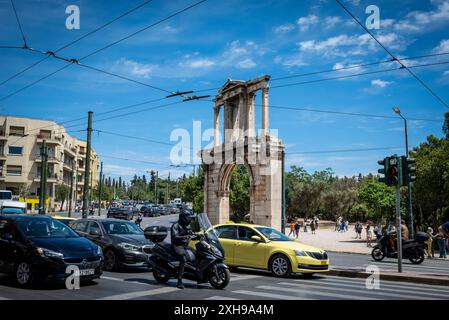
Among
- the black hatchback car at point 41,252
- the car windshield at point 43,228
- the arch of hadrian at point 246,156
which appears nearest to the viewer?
the black hatchback car at point 41,252

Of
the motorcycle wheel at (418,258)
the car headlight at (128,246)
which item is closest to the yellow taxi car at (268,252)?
the car headlight at (128,246)

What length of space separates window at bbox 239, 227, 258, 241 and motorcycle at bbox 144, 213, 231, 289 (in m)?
2.81

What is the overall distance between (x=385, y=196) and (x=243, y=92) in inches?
515

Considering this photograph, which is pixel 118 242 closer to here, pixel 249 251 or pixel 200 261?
pixel 200 261

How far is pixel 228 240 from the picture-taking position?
12.7 meters

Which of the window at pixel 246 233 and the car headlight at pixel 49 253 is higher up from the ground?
the window at pixel 246 233

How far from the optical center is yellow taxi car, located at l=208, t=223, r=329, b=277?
11.5m

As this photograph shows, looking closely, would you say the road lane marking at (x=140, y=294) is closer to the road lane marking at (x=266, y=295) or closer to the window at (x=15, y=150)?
the road lane marking at (x=266, y=295)

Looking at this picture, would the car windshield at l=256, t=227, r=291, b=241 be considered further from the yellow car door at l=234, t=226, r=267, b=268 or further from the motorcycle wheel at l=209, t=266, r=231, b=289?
the motorcycle wheel at l=209, t=266, r=231, b=289

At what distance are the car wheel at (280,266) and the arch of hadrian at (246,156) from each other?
16.4m

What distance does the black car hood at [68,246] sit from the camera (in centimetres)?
882
